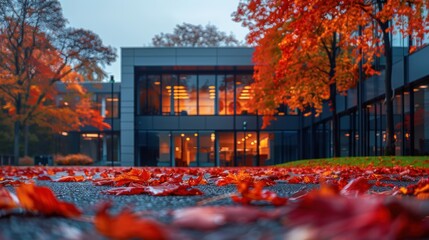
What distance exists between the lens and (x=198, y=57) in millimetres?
37344

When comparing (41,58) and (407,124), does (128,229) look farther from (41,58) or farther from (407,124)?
(41,58)

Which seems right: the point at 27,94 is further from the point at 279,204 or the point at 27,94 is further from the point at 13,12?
the point at 279,204

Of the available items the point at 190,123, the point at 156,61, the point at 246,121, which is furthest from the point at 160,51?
the point at 246,121

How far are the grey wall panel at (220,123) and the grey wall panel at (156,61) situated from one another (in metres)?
4.99

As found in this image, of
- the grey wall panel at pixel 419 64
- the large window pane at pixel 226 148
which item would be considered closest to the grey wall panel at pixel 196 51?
the large window pane at pixel 226 148

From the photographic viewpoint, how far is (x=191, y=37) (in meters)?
57.7

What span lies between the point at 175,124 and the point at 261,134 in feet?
21.0

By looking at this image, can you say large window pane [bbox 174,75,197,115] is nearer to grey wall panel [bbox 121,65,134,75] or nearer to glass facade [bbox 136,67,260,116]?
glass facade [bbox 136,67,260,116]

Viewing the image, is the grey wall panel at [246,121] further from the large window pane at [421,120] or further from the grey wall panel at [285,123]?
the large window pane at [421,120]

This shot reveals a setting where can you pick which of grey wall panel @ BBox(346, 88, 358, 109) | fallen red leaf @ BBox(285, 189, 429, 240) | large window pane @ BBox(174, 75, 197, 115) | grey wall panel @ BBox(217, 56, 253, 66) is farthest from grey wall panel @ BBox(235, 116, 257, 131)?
fallen red leaf @ BBox(285, 189, 429, 240)

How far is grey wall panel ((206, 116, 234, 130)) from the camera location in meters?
38.8

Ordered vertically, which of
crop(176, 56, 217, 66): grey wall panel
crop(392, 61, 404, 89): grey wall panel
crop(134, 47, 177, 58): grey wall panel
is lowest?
crop(392, 61, 404, 89): grey wall panel

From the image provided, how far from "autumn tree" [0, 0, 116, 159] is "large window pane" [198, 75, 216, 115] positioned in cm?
695

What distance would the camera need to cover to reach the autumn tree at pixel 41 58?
31553 millimetres
